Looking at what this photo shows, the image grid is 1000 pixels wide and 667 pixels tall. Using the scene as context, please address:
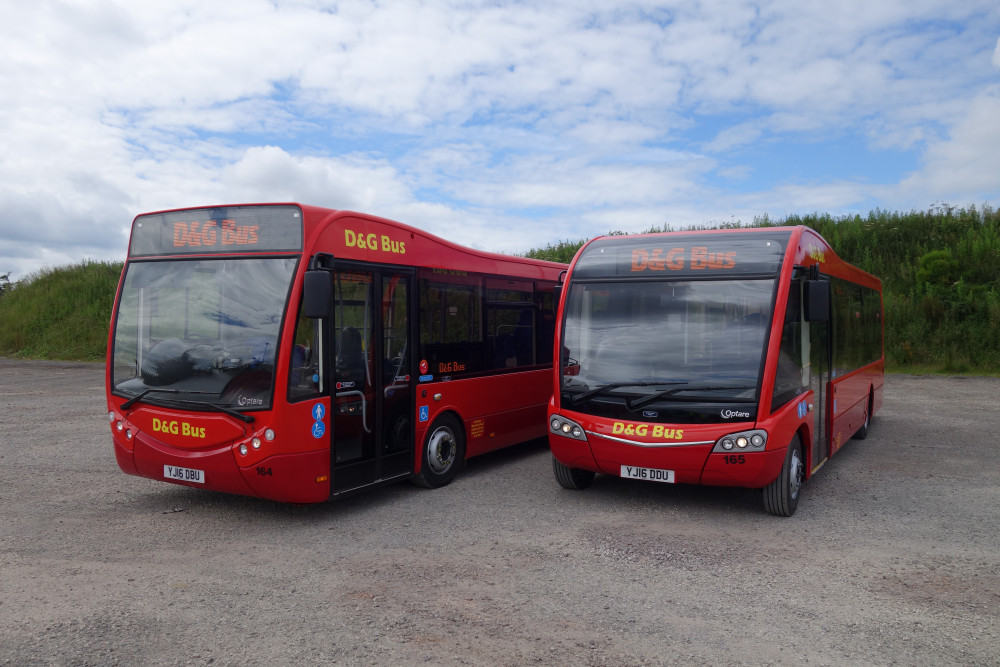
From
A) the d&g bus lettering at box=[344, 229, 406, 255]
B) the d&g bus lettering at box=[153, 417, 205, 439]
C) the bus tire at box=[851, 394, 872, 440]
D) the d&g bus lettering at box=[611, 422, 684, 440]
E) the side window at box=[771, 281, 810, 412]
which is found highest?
the d&g bus lettering at box=[344, 229, 406, 255]

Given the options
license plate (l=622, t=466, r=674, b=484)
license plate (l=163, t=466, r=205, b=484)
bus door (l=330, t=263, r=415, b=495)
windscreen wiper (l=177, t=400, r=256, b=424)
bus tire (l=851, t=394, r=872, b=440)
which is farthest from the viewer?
bus tire (l=851, t=394, r=872, b=440)

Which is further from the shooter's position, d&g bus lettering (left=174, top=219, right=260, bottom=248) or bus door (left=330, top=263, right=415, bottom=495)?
bus door (left=330, top=263, right=415, bottom=495)

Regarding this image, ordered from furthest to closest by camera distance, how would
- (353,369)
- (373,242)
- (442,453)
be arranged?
1. (442,453)
2. (373,242)
3. (353,369)

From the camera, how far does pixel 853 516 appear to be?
7.16 m

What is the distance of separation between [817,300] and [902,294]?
20.8 m

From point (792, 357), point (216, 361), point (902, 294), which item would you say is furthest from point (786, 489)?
point (902, 294)

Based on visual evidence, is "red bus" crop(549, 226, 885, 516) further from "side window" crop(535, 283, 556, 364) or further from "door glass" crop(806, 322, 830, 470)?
"side window" crop(535, 283, 556, 364)

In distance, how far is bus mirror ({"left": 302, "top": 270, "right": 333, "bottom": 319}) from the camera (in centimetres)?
620

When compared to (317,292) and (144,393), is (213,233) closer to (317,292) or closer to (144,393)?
(317,292)

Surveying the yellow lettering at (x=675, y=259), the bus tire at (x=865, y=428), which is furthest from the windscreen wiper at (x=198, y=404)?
the bus tire at (x=865, y=428)

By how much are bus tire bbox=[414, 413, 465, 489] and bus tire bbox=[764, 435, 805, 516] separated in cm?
338

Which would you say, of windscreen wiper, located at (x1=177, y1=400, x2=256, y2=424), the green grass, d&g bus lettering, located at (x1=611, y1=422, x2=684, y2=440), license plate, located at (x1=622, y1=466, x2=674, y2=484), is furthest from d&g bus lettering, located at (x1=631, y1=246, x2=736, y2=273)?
the green grass

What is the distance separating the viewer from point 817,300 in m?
7.01

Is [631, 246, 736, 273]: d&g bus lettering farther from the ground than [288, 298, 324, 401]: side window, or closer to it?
farther from the ground
